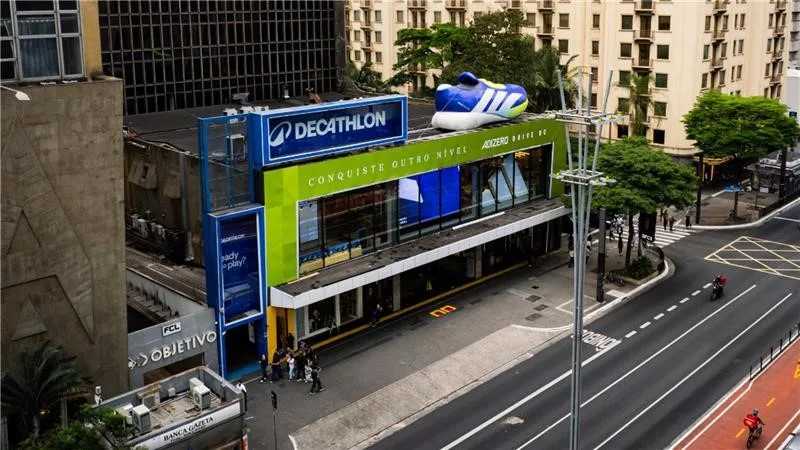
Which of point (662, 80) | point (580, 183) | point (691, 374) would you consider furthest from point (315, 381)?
point (662, 80)

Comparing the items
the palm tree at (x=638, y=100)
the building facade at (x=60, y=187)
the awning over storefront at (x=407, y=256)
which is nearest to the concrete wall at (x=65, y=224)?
the building facade at (x=60, y=187)

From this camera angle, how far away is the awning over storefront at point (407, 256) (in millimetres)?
45781

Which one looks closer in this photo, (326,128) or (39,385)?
(39,385)

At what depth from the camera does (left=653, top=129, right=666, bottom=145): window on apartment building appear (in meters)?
87.8

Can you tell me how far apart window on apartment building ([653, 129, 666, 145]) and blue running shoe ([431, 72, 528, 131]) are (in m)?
35.3

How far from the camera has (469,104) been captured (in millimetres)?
56094

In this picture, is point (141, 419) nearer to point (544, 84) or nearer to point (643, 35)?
point (544, 84)

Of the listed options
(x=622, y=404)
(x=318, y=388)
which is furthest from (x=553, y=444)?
(x=318, y=388)

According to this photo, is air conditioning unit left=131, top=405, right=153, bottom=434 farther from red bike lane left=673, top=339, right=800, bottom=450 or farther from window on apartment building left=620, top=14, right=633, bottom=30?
window on apartment building left=620, top=14, right=633, bottom=30

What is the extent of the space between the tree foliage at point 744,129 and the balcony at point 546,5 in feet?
79.8

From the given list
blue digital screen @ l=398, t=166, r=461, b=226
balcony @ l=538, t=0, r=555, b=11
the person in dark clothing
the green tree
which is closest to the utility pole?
the person in dark clothing

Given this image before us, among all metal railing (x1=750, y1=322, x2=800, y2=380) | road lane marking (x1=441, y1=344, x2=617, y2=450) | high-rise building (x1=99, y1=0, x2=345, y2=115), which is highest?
high-rise building (x1=99, y1=0, x2=345, y2=115)

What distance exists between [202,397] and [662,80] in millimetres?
65000

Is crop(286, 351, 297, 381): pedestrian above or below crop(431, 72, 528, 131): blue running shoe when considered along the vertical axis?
below
